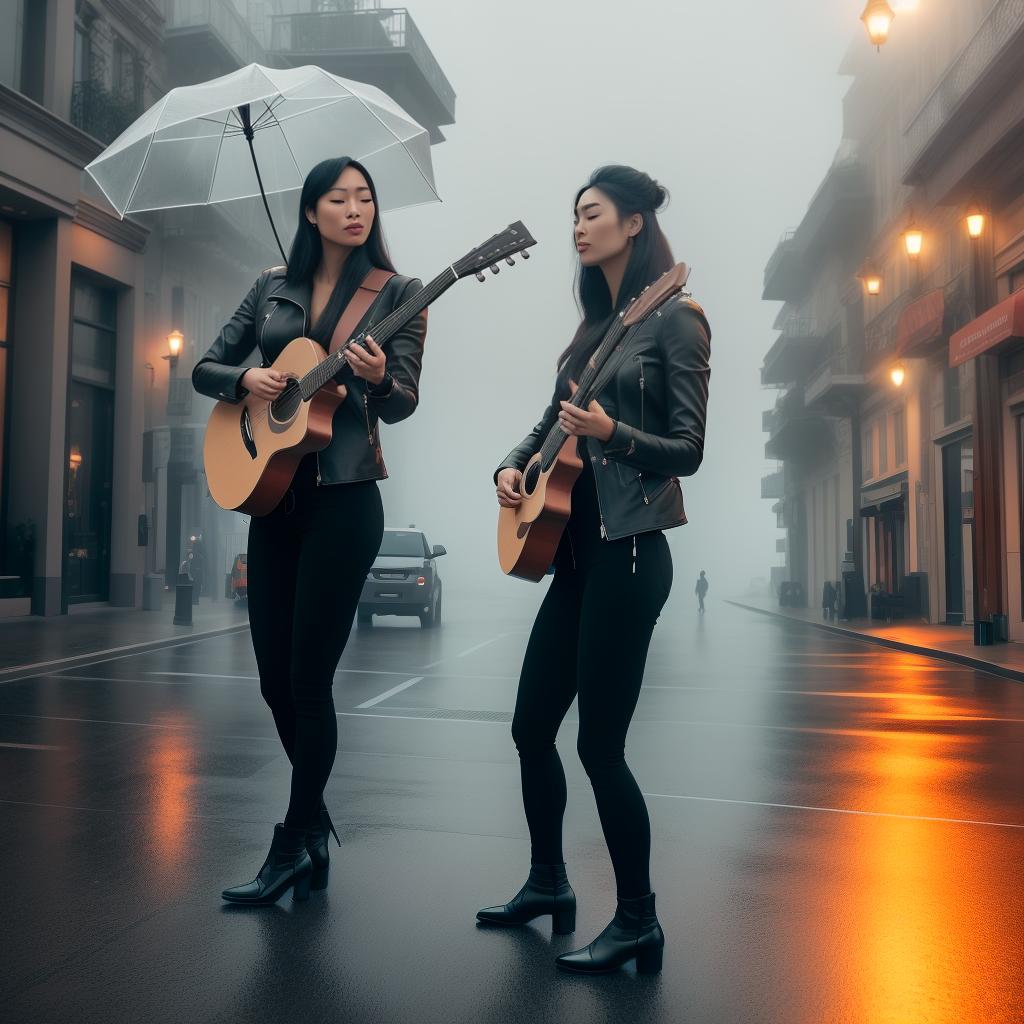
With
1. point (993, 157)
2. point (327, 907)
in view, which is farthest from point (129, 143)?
point (993, 157)

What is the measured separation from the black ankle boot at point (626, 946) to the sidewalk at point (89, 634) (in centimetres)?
892

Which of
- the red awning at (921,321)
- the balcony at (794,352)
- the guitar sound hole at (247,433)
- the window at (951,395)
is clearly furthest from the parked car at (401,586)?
the balcony at (794,352)

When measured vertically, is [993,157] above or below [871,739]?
above

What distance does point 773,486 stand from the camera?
52.9m

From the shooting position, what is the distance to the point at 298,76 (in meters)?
5.86

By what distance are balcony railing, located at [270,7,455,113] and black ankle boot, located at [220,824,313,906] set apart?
41.0 metres

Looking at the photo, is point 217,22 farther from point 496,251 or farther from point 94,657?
point 496,251

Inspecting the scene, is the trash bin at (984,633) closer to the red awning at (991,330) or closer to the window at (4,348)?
the red awning at (991,330)

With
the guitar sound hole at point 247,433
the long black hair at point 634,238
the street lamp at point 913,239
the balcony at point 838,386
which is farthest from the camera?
the balcony at point 838,386

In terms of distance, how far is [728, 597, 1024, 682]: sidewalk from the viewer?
14.1m

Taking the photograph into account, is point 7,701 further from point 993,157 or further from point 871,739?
point 993,157

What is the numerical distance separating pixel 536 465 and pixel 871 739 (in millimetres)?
5223

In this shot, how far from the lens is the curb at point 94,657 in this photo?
11.2 meters

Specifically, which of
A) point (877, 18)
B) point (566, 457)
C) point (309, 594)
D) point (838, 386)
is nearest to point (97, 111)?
point (877, 18)
